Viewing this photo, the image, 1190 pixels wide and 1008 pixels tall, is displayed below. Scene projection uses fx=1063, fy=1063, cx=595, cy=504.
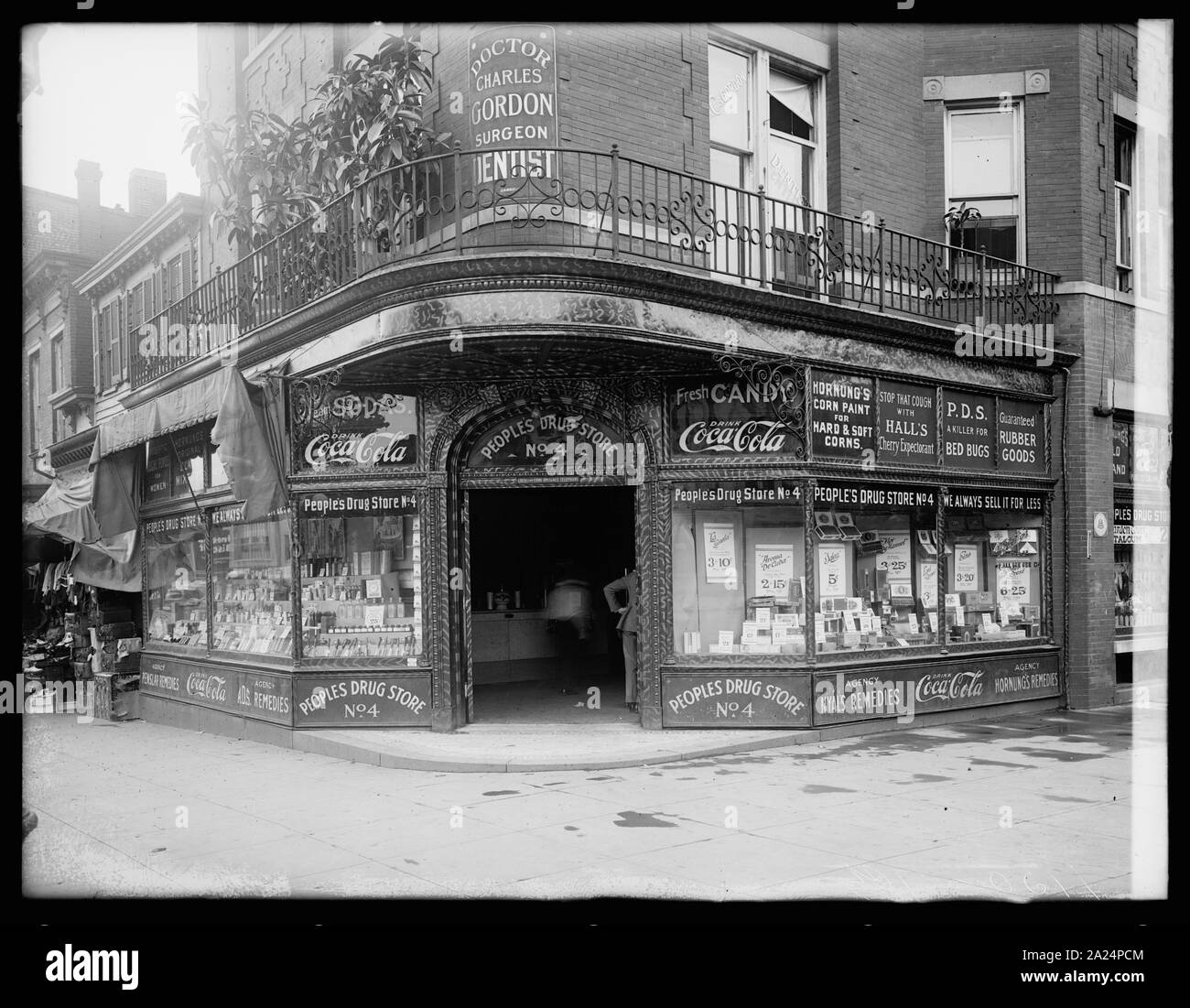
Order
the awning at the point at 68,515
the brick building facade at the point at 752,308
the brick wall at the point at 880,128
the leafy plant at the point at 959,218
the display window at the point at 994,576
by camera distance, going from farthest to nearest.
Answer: the awning at the point at 68,515
the leafy plant at the point at 959,218
the brick wall at the point at 880,128
the display window at the point at 994,576
the brick building facade at the point at 752,308

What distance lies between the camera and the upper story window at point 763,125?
506 inches

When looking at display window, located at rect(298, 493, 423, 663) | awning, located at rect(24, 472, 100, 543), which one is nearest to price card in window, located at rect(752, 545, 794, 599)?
display window, located at rect(298, 493, 423, 663)

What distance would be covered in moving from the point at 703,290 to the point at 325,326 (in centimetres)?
418

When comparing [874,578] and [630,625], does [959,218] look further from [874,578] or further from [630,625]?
[630,625]

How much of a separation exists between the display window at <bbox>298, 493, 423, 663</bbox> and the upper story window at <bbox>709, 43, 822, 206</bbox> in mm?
5591

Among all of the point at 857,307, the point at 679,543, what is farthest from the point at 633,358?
the point at 857,307

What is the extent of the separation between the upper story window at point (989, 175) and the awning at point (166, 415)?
32.6 feet

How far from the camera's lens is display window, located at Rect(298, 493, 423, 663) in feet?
39.0

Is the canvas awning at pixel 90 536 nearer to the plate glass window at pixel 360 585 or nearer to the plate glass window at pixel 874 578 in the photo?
the plate glass window at pixel 360 585

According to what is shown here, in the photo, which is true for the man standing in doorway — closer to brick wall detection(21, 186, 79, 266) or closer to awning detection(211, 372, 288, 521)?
awning detection(211, 372, 288, 521)

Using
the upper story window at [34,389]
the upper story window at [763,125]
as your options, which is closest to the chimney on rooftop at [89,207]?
the upper story window at [34,389]

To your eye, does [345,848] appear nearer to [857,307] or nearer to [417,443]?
[417,443]

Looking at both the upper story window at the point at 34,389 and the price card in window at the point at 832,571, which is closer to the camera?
the price card in window at the point at 832,571

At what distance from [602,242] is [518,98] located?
168 cm
